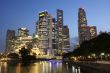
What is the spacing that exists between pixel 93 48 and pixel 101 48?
12.7 meters

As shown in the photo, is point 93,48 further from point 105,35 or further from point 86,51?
point 86,51

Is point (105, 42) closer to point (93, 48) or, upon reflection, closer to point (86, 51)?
point (93, 48)

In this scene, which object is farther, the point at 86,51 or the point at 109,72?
the point at 86,51

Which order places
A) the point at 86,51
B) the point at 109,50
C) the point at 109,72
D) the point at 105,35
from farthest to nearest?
1. the point at 86,51
2. the point at 105,35
3. the point at 109,50
4. the point at 109,72

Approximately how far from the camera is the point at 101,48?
108m

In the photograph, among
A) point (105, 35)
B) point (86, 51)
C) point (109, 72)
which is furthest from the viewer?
point (86, 51)

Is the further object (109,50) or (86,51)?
(86,51)

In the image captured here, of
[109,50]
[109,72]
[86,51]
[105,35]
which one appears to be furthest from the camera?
[86,51]

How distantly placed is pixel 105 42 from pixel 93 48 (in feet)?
55.6

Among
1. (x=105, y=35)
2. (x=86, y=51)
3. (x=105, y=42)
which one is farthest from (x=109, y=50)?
→ (x=86, y=51)

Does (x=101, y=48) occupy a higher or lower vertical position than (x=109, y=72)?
higher

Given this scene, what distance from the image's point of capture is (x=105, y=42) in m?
105

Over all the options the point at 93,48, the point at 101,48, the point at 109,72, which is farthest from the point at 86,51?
the point at 109,72

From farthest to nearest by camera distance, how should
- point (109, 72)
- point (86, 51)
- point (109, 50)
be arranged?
point (86, 51) → point (109, 50) → point (109, 72)
